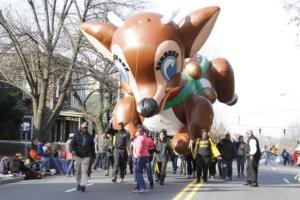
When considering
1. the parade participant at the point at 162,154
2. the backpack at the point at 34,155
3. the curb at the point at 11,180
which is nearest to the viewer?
the parade participant at the point at 162,154

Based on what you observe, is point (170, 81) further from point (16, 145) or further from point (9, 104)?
point (9, 104)

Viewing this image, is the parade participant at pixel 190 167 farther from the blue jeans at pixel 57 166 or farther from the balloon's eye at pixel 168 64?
the blue jeans at pixel 57 166

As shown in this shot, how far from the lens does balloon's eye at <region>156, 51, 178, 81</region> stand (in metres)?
14.5

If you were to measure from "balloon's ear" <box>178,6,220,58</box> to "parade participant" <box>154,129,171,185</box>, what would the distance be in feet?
8.77

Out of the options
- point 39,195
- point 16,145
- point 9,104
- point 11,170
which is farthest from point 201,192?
point 9,104

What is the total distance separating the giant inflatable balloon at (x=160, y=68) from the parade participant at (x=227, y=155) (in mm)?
2497

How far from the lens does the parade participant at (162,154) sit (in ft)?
48.3

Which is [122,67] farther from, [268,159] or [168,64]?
[268,159]

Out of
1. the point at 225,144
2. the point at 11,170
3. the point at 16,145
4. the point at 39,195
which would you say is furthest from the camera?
the point at 16,145

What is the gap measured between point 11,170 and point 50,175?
2171 millimetres

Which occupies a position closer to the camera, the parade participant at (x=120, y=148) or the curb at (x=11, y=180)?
the parade participant at (x=120, y=148)

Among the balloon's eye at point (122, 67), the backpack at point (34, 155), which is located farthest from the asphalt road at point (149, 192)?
the backpack at point (34, 155)

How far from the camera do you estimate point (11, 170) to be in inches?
673

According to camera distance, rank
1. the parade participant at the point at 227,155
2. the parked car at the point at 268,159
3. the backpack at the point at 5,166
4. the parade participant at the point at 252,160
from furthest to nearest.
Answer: the parked car at the point at 268,159 < the parade participant at the point at 227,155 < the backpack at the point at 5,166 < the parade participant at the point at 252,160
